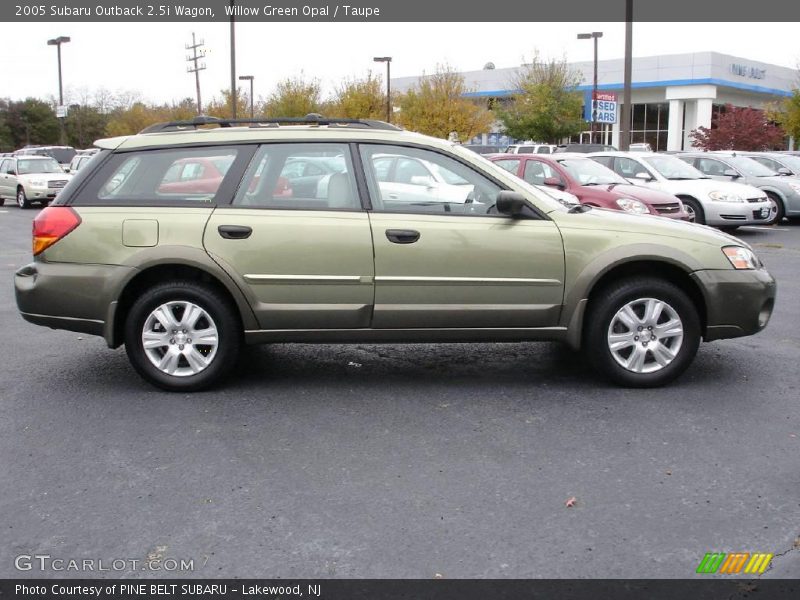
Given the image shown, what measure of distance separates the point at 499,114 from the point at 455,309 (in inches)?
Result: 1706

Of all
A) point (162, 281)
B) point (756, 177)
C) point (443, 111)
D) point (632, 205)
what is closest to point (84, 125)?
point (443, 111)

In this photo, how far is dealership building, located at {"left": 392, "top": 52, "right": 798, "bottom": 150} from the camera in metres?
53.4

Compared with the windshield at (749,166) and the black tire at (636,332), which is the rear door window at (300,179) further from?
the windshield at (749,166)

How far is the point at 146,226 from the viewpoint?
5570mm

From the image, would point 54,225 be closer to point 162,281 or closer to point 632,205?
point 162,281

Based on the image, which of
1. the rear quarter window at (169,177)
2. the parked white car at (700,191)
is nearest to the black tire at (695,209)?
the parked white car at (700,191)

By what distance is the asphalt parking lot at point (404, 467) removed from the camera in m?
3.46

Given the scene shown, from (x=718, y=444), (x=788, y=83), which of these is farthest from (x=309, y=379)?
(x=788, y=83)

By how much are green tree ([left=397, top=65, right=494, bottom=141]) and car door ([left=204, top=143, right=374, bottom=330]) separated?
142 ft

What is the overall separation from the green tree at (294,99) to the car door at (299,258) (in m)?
45.3

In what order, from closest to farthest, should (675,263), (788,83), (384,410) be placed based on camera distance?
(384,410) < (675,263) < (788,83)

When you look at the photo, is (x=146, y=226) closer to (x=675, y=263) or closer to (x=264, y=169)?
(x=264, y=169)

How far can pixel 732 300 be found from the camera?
5.67 m

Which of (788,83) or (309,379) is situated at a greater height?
(788,83)
